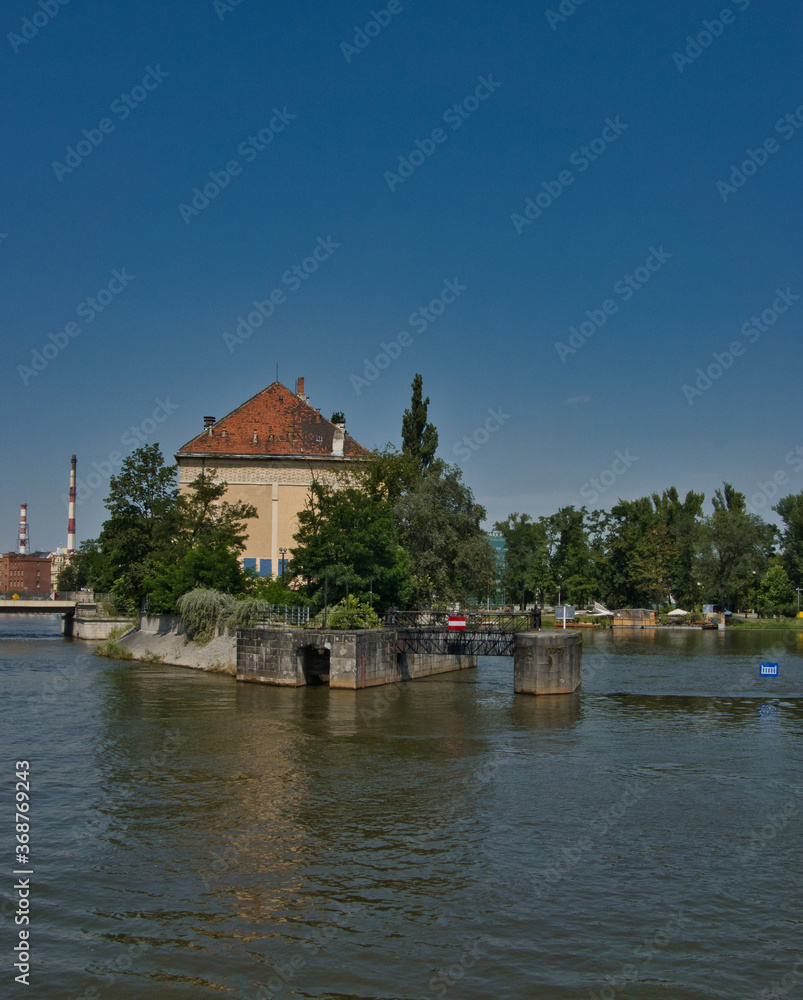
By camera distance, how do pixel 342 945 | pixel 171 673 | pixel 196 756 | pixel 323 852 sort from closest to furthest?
pixel 342 945 → pixel 323 852 → pixel 196 756 → pixel 171 673

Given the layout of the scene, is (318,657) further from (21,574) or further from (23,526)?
(21,574)

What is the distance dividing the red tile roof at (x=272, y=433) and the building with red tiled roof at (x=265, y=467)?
Result: 7 cm

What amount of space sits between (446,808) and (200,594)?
29.0 m

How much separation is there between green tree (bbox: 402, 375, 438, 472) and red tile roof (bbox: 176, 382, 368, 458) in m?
4.13

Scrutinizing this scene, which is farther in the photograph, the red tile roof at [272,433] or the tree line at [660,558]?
the tree line at [660,558]

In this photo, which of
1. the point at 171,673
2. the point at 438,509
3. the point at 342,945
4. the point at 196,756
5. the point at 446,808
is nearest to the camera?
the point at 342,945

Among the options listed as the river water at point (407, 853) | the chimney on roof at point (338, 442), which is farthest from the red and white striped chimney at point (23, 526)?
the river water at point (407, 853)

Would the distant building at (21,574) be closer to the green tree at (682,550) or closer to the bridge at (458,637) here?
the green tree at (682,550)

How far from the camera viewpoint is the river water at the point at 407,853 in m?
11.6

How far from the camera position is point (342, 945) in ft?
40.0

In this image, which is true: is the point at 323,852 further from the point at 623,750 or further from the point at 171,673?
the point at 171,673

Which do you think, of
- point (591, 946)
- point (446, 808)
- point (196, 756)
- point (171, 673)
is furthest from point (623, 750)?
point (171, 673)

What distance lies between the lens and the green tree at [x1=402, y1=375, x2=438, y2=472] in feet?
224

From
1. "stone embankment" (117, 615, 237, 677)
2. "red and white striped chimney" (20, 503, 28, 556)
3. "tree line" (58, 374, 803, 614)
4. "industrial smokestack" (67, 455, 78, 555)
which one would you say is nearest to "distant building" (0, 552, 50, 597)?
"red and white striped chimney" (20, 503, 28, 556)
